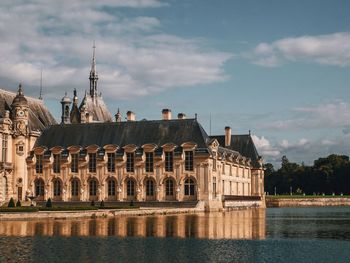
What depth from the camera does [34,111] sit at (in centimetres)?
8325

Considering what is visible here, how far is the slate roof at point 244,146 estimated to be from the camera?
328 ft

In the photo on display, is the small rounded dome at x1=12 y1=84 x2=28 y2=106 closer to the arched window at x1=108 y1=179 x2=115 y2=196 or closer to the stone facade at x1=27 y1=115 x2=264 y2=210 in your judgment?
the stone facade at x1=27 y1=115 x2=264 y2=210

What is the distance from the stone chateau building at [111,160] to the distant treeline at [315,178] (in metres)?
58.2

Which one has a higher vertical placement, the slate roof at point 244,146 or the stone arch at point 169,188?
the slate roof at point 244,146

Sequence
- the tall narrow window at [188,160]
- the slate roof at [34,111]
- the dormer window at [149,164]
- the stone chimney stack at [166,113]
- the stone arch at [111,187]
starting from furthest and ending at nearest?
the stone chimney stack at [166,113] < the slate roof at [34,111] < the stone arch at [111,187] < the dormer window at [149,164] < the tall narrow window at [188,160]

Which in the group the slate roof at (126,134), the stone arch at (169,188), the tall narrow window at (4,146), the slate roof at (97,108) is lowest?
the stone arch at (169,188)

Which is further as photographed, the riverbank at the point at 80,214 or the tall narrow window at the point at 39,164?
the tall narrow window at the point at 39,164

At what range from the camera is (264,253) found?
25.5 metres

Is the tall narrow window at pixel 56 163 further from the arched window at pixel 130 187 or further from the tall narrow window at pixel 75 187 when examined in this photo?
the arched window at pixel 130 187

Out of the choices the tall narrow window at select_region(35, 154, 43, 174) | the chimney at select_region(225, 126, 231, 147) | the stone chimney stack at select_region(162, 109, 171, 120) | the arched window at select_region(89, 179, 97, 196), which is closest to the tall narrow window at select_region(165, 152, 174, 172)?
the arched window at select_region(89, 179, 97, 196)

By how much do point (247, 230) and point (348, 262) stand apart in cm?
1444

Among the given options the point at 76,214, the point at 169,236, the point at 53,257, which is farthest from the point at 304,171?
the point at 53,257

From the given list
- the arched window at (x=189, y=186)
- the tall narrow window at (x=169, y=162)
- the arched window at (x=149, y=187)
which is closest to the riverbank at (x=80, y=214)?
the arched window at (x=189, y=186)

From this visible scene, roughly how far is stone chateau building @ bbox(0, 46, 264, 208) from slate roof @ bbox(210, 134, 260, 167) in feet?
61.5
